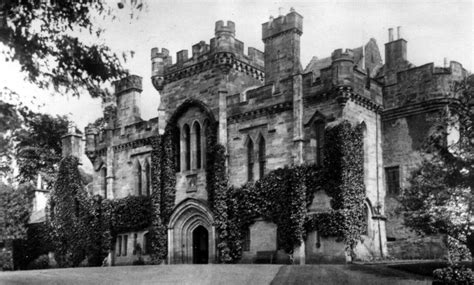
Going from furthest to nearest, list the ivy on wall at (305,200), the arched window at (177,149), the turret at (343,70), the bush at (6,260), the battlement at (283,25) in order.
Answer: the bush at (6,260) < the arched window at (177,149) < the battlement at (283,25) < the turret at (343,70) < the ivy on wall at (305,200)

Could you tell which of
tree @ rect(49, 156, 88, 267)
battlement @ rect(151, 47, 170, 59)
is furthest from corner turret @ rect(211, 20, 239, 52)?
tree @ rect(49, 156, 88, 267)

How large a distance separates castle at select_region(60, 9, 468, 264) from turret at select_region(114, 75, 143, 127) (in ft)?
9.50

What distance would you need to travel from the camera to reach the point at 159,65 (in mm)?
33438

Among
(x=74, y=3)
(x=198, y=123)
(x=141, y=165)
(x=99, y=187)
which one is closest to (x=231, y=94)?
(x=198, y=123)

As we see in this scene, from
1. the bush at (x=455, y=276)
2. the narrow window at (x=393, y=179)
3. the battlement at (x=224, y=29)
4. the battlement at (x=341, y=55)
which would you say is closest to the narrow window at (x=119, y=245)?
the battlement at (x=224, y=29)

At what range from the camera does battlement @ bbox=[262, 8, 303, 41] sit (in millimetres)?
29562

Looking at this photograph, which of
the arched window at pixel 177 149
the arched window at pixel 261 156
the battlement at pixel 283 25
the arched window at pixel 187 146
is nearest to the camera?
the arched window at pixel 261 156

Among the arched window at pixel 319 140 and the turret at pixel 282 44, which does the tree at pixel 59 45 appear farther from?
the turret at pixel 282 44

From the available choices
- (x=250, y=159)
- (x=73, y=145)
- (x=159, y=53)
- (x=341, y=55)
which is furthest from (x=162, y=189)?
(x=341, y=55)

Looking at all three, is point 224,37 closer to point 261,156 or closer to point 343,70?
point 261,156

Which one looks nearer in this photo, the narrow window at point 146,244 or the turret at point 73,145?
the narrow window at point 146,244

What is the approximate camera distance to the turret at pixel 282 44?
97.0 ft

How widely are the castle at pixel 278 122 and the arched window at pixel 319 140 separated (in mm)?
45

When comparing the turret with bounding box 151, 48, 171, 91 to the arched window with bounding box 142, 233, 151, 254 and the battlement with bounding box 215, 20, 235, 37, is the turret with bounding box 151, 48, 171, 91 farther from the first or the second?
the arched window with bounding box 142, 233, 151, 254
